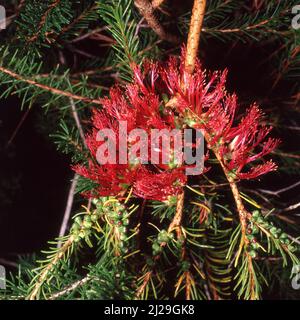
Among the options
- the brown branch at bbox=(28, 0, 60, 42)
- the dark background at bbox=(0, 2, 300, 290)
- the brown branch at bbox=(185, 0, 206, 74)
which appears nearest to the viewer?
the brown branch at bbox=(185, 0, 206, 74)

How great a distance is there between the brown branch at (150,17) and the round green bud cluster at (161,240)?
29cm

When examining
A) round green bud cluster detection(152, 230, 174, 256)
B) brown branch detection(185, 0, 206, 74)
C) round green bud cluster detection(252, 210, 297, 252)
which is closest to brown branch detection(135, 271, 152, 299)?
round green bud cluster detection(152, 230, 174, 256)

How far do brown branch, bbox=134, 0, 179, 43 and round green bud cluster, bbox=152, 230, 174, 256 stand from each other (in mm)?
291

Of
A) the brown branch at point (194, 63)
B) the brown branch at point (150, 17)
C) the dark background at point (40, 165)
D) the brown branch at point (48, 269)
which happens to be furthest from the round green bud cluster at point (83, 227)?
the dark background at point (40, 165)

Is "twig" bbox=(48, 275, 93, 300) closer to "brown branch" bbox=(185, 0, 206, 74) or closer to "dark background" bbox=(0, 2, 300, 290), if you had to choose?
"brown branch" bbox=(185, 0, 206, 74)

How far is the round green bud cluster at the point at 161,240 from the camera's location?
1.57 ft

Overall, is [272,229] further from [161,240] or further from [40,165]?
[40,165]

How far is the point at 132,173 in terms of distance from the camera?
484 mm

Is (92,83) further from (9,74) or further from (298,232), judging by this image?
(298,232)

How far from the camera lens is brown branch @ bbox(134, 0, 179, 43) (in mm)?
542

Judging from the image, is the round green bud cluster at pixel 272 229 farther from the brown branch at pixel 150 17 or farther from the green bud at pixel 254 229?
the brown branch at pixel 150 17

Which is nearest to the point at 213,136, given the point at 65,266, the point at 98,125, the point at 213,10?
the point at 98,125

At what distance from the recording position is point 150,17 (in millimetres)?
577

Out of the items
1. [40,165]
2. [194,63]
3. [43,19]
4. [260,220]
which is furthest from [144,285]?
[40,165]
